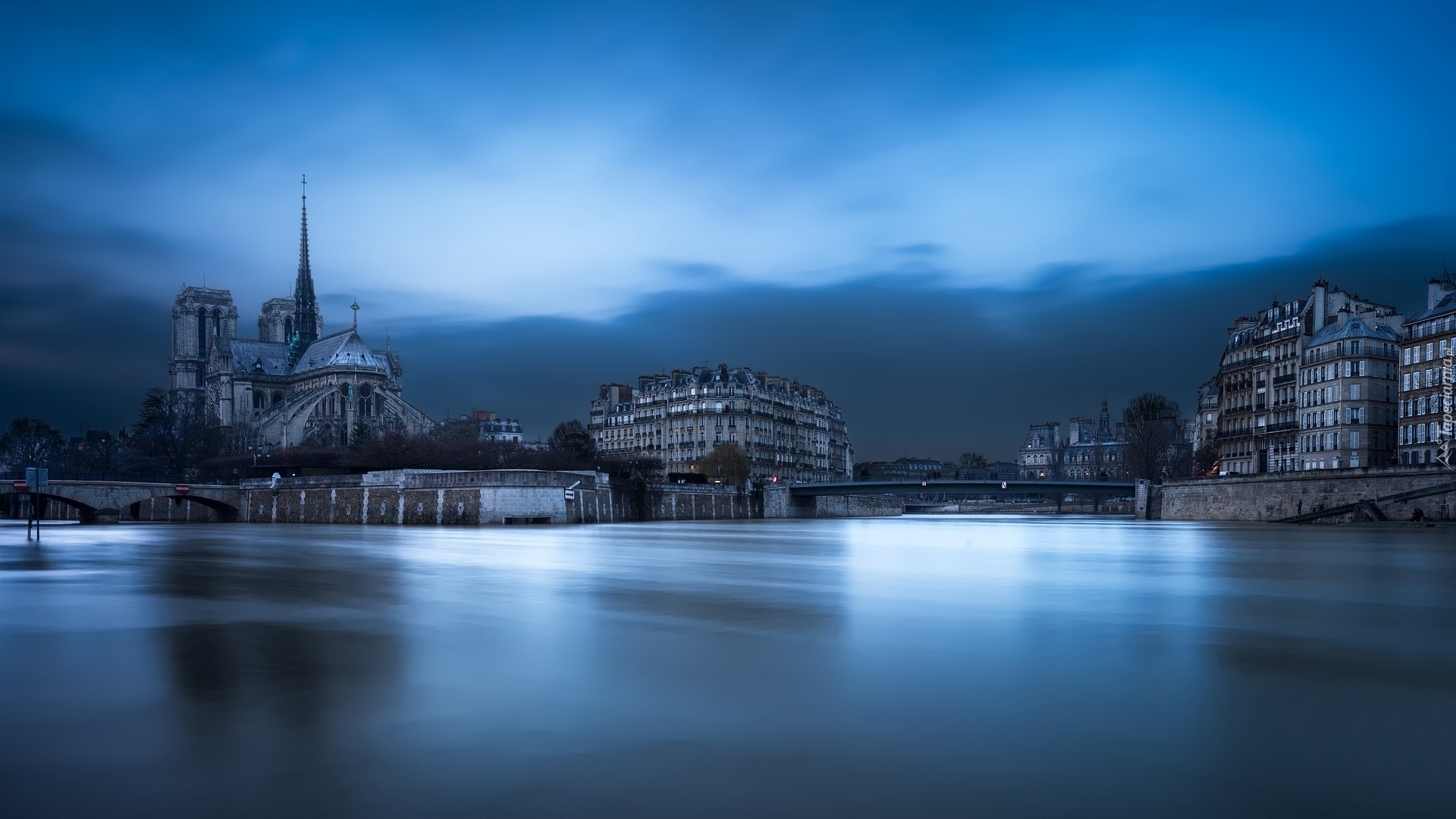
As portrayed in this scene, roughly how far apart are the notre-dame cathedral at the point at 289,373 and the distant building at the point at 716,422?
27.5 meters

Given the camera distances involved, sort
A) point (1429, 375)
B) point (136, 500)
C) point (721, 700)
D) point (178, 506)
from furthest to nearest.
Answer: point (178, 506) < point (136, 500) < point (1429, 375) < point (721, 700)

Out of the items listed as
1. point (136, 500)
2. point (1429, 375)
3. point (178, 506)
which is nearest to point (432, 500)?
point (136, 500)

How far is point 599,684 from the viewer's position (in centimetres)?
852

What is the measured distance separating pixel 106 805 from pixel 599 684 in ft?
12.5

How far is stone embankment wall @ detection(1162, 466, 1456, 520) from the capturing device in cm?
5559

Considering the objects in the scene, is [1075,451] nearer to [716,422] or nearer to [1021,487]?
[716,422]

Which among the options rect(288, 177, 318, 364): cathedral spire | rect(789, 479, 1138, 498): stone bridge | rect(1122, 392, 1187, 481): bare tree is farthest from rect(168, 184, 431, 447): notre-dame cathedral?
rect(1122, 392, 1187, 481): bare tree

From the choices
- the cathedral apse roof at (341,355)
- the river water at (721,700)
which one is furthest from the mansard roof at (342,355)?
the river water at (721,700)

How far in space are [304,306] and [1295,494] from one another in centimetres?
13046

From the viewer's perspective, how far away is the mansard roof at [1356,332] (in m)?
74.9

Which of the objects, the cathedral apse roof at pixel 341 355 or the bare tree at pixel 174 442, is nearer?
the bare tree at pixel 174 442

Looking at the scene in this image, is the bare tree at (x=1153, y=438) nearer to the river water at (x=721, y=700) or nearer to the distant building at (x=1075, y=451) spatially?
the distant building at (x=1075, y=451)

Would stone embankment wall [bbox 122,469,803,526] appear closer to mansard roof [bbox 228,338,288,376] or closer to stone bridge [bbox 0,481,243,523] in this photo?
stone bridge [bbox 0,481,243,523]

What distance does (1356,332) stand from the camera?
74.9 m
